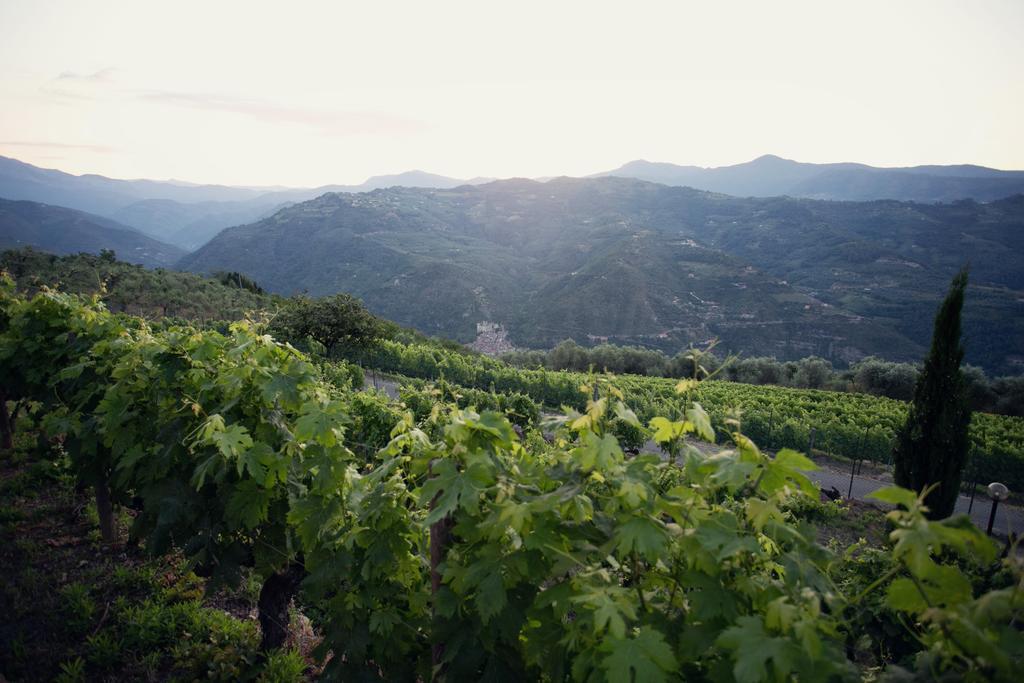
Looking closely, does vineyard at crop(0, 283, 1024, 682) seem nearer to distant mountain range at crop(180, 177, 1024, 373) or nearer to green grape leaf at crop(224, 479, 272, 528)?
green grape leaf at crop(224, 479, 272, 528)

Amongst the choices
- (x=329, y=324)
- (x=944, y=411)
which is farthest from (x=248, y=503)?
(x=329, y=324)

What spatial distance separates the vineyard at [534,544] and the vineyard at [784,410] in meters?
12.8

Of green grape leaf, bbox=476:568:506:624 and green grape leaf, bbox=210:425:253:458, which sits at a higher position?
green grape leaf, bbox=210:425:253:458

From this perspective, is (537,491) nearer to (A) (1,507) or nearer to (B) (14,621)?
(B) (14,621)

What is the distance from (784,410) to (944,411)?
447 inches

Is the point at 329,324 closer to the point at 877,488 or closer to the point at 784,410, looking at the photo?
the point at 784,410

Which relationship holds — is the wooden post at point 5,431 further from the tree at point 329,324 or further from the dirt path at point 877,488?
the dirt path at point 877,488

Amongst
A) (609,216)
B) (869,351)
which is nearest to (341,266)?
(609,216)

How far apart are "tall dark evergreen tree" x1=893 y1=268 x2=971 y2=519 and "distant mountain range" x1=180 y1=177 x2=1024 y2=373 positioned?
216ft

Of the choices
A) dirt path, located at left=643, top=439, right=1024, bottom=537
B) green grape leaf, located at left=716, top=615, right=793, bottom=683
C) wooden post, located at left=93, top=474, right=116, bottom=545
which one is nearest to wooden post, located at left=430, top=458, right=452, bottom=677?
green grape leaf, located at left=716, top=615, right=793, bottom=683

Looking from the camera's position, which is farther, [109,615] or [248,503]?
[109,615]

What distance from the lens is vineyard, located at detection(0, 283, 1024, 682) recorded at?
156 cm

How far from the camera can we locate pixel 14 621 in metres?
5.06

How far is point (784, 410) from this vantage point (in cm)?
2267
